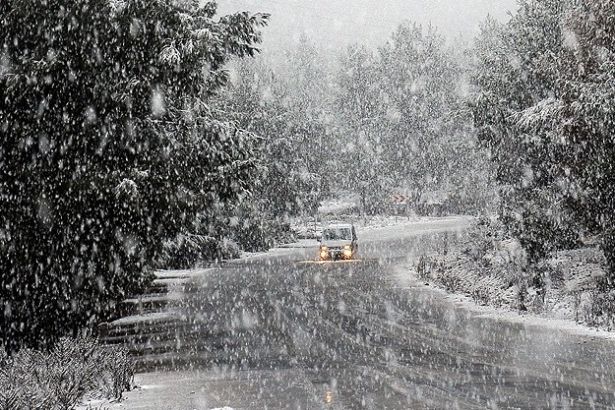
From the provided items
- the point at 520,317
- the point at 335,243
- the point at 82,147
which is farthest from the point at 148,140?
the point at 335,243

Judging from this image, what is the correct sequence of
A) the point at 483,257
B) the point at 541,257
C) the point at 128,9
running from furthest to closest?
the point at 483,257, the point at 541,257, the point at 128,9

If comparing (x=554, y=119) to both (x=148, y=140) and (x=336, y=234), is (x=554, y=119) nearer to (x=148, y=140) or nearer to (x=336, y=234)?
(x=148, y=140)

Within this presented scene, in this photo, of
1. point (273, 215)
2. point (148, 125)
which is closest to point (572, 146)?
point (148, 125)

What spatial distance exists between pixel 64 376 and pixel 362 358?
497cm

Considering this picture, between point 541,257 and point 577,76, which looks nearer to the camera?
point 577,76

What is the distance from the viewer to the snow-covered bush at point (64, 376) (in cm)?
827

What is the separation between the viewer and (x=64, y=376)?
362 inches

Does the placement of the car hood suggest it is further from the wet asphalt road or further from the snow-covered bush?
the snow-covered bush

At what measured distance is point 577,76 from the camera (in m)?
15.0

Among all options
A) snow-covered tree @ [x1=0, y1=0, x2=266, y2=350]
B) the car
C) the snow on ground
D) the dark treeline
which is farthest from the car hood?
snow-covered tree @ [x1=0, y1=0, x2=266, y2=350]

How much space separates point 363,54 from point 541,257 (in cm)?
7017

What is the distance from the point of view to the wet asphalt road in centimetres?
939

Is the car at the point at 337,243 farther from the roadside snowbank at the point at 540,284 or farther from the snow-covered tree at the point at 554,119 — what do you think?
the snow-covered tree at the point at 554,119

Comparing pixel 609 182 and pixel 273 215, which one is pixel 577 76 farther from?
pixel 273 215
